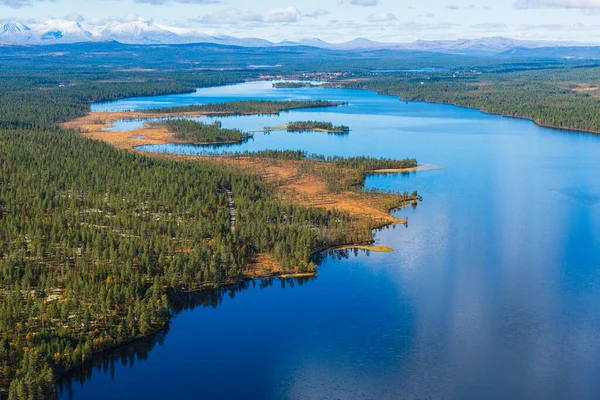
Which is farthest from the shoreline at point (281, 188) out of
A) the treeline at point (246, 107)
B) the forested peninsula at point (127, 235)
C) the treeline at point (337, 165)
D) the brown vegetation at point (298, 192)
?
the treeline at point (246, 107)

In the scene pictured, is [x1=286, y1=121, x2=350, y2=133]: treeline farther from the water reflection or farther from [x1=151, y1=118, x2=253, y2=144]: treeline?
the water reflection

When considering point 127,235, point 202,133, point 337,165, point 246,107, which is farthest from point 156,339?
point 246,107

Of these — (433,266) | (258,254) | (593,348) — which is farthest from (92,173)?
(593,348)

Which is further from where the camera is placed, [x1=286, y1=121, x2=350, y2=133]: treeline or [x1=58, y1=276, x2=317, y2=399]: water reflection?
[x1=286, y1=121, x2=350, y2=133]: treeline

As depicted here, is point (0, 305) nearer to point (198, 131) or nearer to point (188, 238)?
point (188, 238)

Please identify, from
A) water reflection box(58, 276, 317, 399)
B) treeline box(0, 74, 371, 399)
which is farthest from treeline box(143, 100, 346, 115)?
water reflection box(58, 276, 317, 399)

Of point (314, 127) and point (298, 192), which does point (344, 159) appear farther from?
point (314, 127)

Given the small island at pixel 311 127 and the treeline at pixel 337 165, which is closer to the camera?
the treeline at pixel 337 165

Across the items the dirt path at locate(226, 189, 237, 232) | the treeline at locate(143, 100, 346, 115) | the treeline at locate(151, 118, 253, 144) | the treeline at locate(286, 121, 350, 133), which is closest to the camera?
the dirt path at locate(226, 189, 237, 232)

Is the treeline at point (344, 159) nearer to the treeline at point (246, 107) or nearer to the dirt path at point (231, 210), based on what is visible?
the dirt path at point (231, 210)
